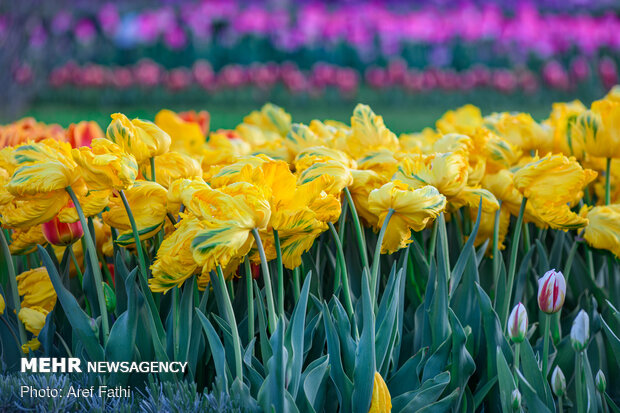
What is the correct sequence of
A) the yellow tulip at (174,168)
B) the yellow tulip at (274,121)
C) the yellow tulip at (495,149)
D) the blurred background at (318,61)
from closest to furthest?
the yellow tulip at (174,168)
the yellow tulip at (495,149)
the yellow tulip at (274,121)
the blurred background at (318,61)

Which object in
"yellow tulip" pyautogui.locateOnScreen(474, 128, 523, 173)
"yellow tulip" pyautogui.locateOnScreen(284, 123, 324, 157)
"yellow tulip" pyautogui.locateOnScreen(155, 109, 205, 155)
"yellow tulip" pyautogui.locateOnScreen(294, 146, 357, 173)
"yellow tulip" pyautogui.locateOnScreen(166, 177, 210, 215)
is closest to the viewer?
"yellow tulip" pyautogui.locateOnScreen(166, 177, 210, 215)

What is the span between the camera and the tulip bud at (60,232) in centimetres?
152

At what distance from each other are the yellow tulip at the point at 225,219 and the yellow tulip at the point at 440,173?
41 centimetres

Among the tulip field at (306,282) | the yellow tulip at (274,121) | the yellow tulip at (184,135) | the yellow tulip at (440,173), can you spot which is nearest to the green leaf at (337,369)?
the tulip field at (306,282)

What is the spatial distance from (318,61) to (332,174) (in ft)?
27.7

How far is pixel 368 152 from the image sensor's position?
1779 mm

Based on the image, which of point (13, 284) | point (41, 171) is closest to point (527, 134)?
point (41, 171)

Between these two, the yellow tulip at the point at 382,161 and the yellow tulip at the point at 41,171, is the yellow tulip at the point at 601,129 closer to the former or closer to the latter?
the yellow tulip at the point at 382,161

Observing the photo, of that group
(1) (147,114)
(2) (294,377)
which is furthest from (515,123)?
(1) (147,114)

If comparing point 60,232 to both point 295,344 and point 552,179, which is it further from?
point 552,179

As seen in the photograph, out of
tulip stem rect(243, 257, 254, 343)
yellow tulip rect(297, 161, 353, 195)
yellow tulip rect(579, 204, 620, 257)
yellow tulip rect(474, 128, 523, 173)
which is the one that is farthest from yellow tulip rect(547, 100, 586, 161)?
tulip stem rect(243, 257, 254, 343)

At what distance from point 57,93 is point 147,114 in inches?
67.0

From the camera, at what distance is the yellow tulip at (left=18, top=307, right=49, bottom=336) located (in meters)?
1.52

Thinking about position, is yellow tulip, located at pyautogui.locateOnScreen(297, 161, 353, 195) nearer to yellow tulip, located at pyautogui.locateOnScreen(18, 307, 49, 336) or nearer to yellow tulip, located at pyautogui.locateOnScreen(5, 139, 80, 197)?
yellow tulip, located at pyautogui.locateOnScreen(5, 139, 80, 197)
